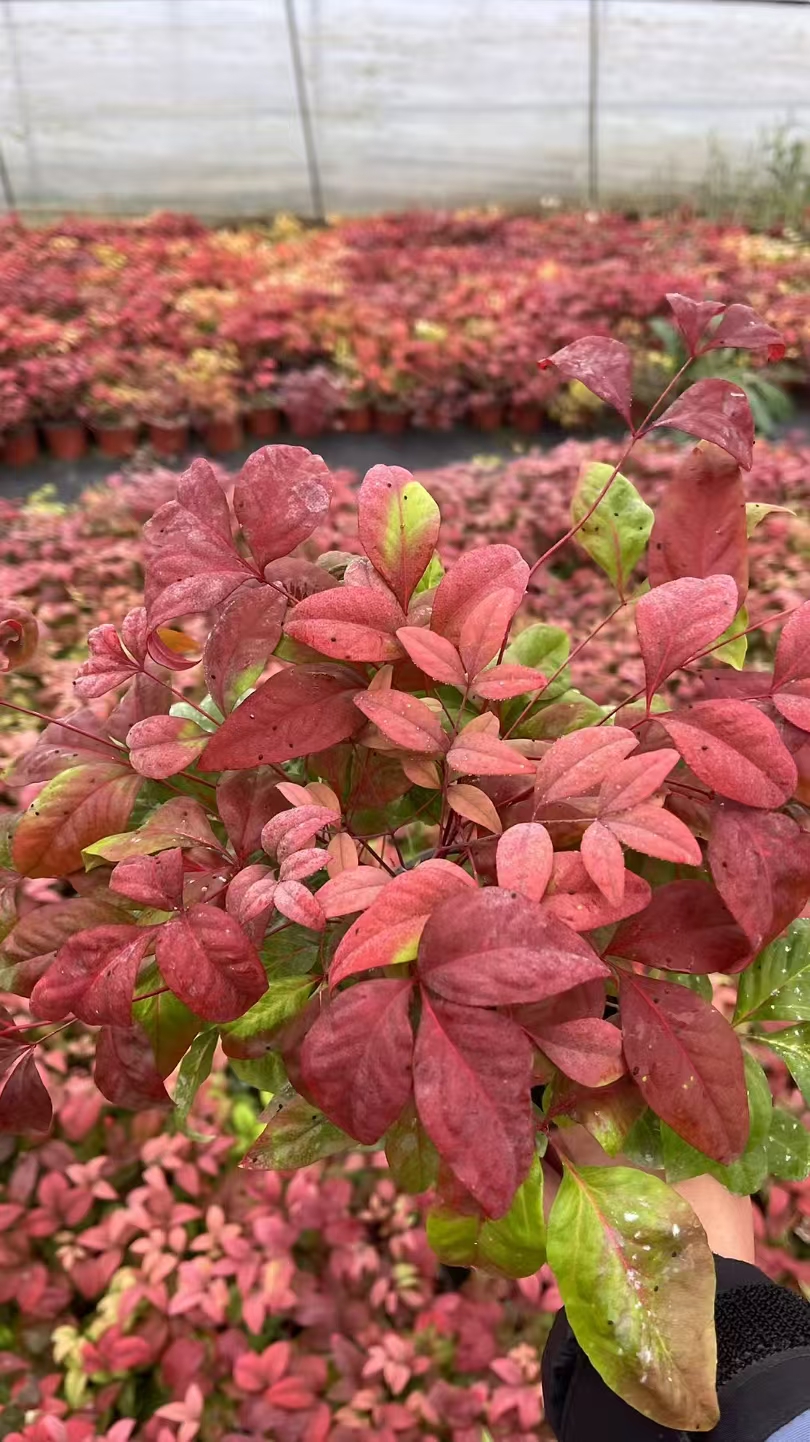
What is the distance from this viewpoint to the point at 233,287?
18.0 feet

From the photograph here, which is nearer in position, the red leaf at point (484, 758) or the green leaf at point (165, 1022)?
the red leaf at point (484, 758)

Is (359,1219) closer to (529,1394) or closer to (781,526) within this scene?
(529,1394)

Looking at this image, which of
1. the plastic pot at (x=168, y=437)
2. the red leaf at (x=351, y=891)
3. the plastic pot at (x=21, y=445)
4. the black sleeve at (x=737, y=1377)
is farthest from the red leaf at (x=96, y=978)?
the plastic pot at (x=21, y=445)

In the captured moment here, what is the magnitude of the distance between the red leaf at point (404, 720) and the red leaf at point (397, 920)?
0.08 meters

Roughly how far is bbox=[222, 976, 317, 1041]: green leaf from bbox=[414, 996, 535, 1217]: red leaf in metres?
0.20

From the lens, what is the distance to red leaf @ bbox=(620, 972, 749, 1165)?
20.2 inches

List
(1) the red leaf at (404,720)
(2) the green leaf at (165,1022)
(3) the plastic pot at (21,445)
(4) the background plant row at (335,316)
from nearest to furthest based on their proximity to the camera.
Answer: (1) the red leaf at (404,720) < (2) the green leaf at (165,1022) < (3) the plastic pot at (21,445) < (4) the background plant row at (335,316)

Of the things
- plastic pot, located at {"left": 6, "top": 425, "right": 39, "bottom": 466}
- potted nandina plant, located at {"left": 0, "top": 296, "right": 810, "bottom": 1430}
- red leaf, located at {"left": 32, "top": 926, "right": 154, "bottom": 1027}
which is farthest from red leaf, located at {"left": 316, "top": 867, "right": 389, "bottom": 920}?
plastic pot, located at {"left": 6, "top": 425, "right": 39, "bottom": 466}

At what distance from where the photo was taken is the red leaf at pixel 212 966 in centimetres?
49

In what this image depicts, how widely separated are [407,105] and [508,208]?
40.9 inches

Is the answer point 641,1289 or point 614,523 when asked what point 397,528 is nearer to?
point 614,523

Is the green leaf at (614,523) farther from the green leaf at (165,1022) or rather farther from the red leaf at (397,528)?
the green leaf at (165,1022)

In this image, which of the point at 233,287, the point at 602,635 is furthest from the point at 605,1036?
the point at 233,287

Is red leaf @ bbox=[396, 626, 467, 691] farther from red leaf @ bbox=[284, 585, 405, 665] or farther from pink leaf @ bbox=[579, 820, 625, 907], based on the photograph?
pink leaf @ bbox=[579, 820, 625, 907]
